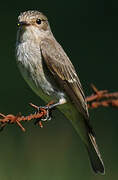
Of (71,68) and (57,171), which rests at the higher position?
(71,68)

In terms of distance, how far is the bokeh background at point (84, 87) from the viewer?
8.14 metres

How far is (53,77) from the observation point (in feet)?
24.5

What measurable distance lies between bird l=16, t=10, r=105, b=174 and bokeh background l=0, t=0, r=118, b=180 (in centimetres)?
75

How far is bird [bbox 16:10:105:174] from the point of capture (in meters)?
7.32

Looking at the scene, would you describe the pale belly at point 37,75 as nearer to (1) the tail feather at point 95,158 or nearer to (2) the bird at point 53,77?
(2) the bird at point 53,77

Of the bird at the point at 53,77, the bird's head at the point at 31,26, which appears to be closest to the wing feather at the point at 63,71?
the bird at the point at 53,77

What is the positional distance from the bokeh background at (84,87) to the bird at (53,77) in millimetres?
749

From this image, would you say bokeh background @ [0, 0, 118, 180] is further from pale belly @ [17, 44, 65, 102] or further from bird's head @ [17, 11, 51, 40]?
→ bird's head @ [17, 11, 51, 40]

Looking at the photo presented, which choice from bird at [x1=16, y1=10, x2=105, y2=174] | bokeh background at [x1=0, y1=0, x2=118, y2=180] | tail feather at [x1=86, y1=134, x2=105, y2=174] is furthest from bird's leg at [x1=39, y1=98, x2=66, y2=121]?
bokeh background at [x1=0, y1=0, x2=118, y2=180]

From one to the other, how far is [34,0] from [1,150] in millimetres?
5558

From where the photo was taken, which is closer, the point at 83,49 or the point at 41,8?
the point at 83,49

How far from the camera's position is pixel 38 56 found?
7.41 metres

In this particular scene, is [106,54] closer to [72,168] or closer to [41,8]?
[41,8]


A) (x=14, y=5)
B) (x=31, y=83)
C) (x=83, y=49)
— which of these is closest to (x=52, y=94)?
(x=31, y=83)
